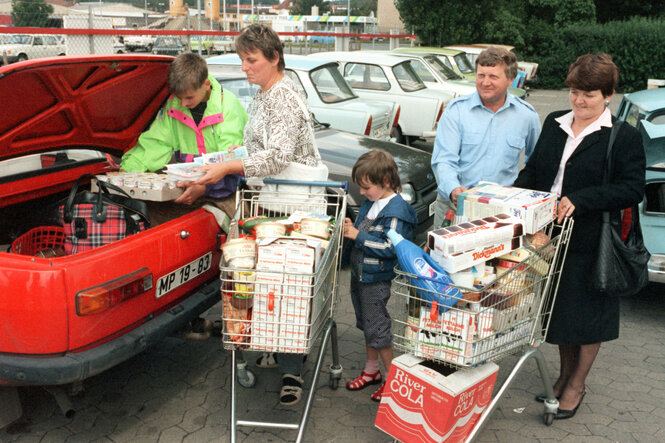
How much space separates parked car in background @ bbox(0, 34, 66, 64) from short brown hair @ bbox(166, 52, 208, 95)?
548 inches

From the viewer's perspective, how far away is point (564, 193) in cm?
344

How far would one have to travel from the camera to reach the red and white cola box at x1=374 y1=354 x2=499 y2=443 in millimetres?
2855

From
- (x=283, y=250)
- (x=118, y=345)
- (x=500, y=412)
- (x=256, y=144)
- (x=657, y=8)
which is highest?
(x=657, y=8)

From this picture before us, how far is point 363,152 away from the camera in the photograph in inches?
261

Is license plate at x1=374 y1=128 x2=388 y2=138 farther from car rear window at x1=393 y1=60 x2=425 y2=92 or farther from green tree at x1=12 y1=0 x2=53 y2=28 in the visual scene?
green tree at x1=12 y1=0 x2=53 y2=28

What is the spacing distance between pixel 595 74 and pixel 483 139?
79cm

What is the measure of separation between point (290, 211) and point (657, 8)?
39123mm

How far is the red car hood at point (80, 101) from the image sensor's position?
328cm

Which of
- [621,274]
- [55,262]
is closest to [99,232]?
[55,262]

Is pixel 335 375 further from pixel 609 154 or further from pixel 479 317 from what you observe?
pixel 609 154

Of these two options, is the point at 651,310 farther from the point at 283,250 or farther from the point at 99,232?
the point at 99,232

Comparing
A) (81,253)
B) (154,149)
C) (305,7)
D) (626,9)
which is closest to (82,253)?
(81,253)

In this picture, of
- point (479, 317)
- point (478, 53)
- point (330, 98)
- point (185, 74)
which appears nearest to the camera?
point (479, 317)

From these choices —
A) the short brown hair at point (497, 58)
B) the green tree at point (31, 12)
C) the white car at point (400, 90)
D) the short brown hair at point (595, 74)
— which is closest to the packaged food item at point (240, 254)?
the short brown hair at point (497, 58)
